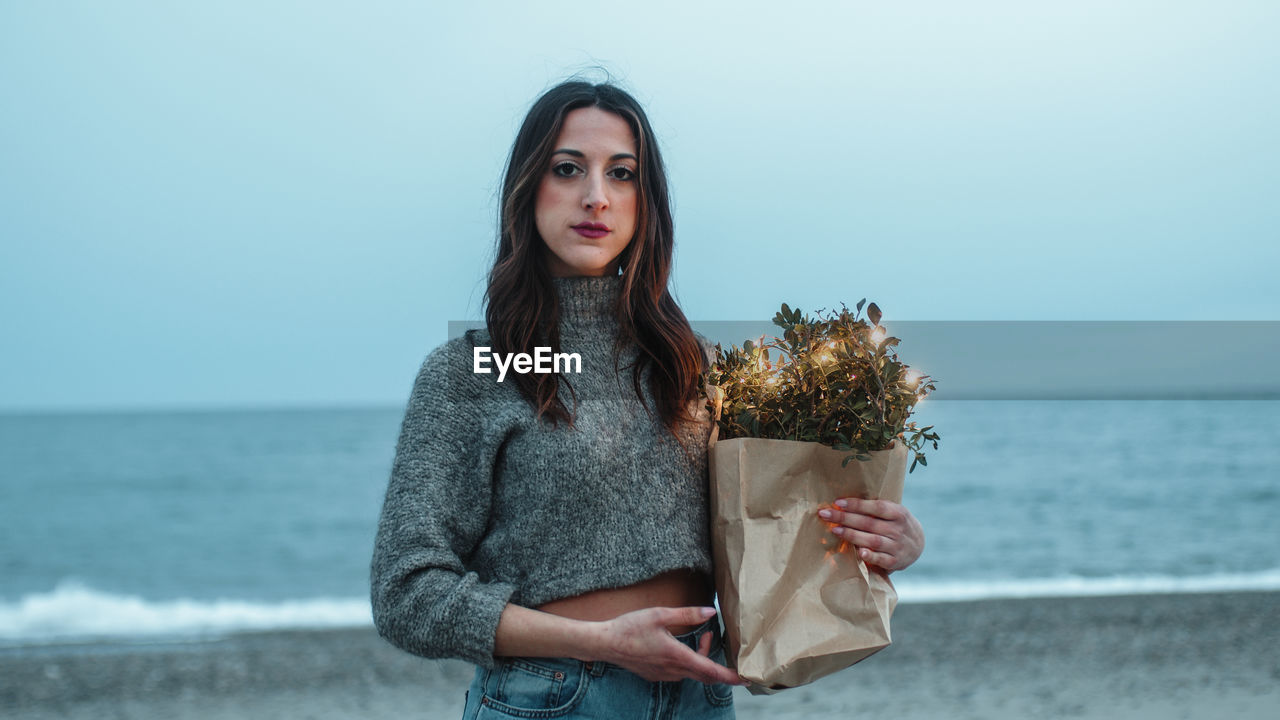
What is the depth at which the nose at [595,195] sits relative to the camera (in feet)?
4.41

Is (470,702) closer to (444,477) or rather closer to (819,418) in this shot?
(444,477)

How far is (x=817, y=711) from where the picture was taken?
11.9 ft

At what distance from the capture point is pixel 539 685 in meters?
1.21

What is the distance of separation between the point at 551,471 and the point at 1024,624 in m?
4.29

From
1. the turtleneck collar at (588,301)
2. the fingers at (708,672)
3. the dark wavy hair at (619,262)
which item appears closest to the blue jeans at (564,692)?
the fingers at (708,672)

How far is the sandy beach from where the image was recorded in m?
3.72

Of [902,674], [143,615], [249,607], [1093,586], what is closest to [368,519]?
[249,607]

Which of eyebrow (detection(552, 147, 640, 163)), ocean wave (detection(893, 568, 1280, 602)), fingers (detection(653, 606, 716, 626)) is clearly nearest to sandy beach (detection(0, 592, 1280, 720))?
ocean wave (detection(893, 568, 1280, 602))

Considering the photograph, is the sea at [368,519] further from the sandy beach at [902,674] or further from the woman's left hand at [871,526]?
the woman's left hand at [871,526]

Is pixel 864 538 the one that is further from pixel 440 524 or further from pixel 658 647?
pixel 440 524

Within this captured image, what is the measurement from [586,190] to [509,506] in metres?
0.50

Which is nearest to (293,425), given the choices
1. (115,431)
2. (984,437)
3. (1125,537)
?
(115,431)

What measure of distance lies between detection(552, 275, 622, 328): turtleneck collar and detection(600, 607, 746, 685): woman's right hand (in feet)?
1.68

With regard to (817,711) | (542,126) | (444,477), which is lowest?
(817,711)
